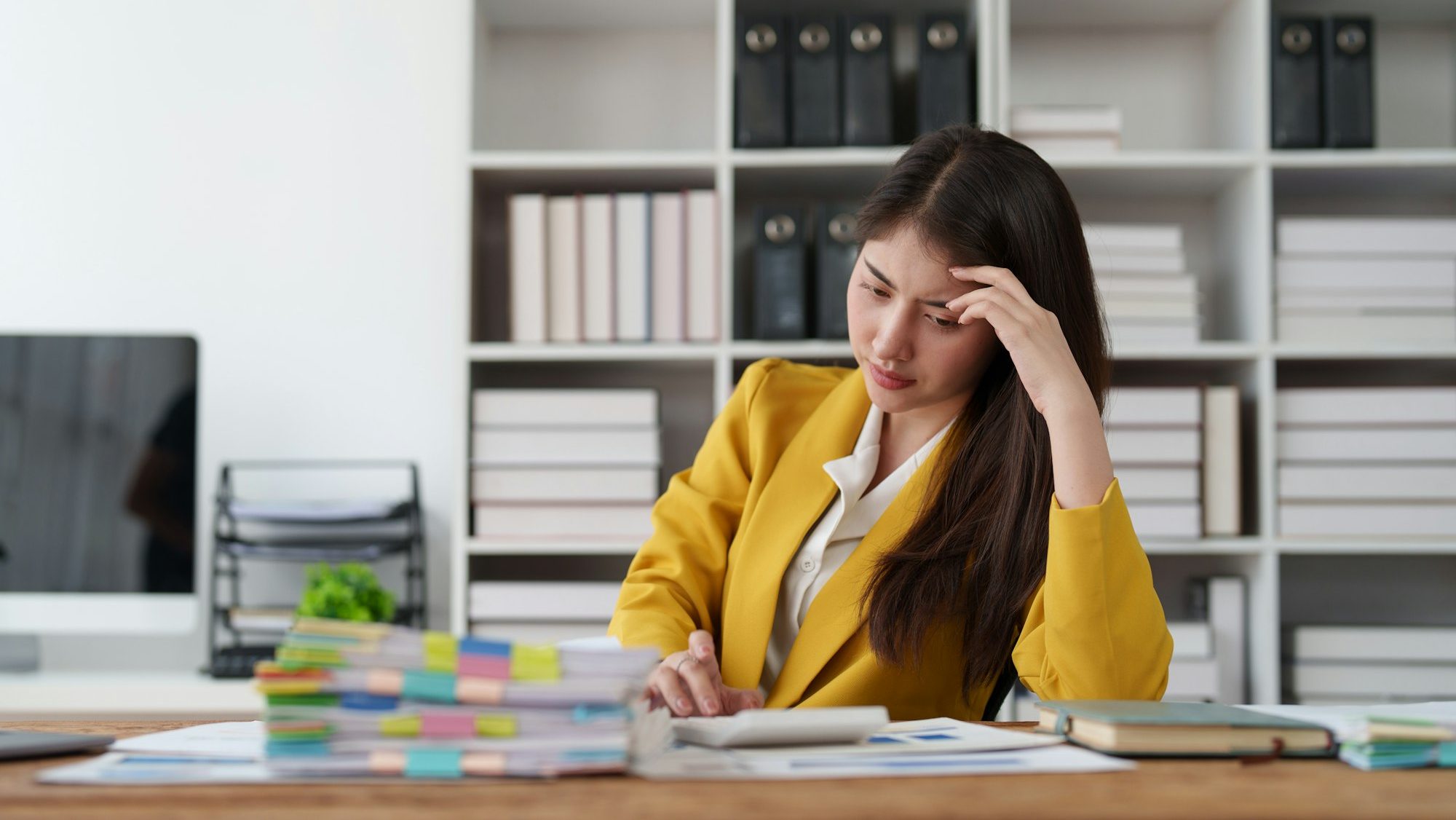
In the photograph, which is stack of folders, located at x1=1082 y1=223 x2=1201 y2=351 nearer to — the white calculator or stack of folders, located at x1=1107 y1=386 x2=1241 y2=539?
stack of folders, located at x1=1107 y1=386 x2=1241 y2=539

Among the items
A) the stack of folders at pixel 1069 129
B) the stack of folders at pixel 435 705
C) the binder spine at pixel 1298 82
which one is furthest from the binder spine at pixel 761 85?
the stack of folders at pixel 435 705

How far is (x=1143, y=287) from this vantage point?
2.19 m

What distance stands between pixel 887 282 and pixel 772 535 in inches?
12.7

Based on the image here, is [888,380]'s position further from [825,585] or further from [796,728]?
[796,728]

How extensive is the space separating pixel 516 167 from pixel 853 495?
1.18 metres

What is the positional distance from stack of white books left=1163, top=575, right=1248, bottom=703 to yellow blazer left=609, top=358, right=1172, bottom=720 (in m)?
1.01

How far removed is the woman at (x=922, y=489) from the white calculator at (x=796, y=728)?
0.30m

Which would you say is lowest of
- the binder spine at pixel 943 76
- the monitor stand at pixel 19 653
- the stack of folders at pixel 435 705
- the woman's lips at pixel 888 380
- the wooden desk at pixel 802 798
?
the monitor stand at pixel 19 653

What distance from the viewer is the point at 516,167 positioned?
2.23 metres

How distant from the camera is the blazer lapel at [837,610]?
4.19ft

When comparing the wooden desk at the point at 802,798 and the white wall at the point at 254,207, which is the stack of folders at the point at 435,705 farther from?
the white wall at the point at 254,207

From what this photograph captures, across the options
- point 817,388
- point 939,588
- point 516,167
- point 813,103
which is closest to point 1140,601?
point 939,588

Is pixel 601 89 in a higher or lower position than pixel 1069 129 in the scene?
higher

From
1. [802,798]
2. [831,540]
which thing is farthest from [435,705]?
[831,540]
